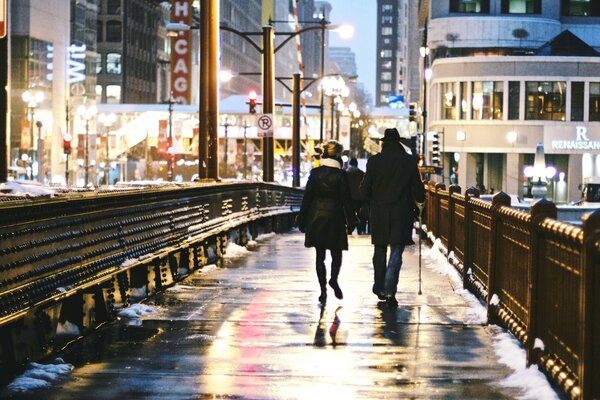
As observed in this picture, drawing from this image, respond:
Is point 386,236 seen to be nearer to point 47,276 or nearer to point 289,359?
point 289,359

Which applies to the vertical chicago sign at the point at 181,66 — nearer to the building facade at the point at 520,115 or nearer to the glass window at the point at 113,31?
the building facade at the point at 520,115

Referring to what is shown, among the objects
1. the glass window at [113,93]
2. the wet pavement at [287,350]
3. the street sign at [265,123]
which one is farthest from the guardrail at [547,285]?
the glass window at [113,93]

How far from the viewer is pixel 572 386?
7.33 meters

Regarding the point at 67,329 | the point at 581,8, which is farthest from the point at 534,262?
the point at 581,8

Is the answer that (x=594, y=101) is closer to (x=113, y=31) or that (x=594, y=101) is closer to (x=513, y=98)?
(x=513, y=98)

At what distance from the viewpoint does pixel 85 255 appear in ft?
36.1

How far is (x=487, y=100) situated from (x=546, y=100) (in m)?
3.98

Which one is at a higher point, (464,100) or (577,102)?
(464,100)

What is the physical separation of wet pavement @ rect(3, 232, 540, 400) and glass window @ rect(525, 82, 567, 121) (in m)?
66.5

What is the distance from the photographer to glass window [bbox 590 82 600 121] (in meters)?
80.6

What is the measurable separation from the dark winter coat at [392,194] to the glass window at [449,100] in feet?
229

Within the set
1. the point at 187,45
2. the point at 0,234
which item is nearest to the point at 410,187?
the point at 0,234

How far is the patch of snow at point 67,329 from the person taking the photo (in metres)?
10.1

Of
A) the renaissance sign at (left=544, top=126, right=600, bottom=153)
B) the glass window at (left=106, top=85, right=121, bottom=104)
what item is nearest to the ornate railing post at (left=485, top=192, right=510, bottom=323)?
the renaissance sign at (left=544, top=126, right=600, bottom=153)
